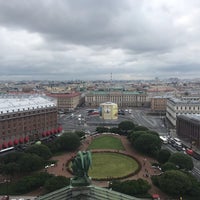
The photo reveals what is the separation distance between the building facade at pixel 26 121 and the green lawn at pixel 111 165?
99.1ft

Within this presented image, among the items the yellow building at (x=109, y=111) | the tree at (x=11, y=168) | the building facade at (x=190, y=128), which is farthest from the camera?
the yellow building at (x=109, y=111)

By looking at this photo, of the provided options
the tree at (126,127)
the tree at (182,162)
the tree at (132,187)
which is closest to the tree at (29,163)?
the tree at (132,187)

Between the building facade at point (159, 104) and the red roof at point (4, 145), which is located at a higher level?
the building facade at point (159, 104)

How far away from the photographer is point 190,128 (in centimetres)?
10456

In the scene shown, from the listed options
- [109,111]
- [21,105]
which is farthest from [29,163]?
[109,111]

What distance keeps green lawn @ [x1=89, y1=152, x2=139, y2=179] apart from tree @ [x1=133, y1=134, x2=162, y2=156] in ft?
17.6

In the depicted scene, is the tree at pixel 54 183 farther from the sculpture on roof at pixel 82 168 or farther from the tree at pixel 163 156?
the sculpture on roof at pixel 82 168

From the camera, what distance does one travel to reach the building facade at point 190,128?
98719 mm

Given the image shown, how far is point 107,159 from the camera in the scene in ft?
261

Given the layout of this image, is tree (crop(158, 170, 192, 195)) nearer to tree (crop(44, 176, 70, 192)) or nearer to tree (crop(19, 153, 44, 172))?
tree (crop(44, 176, 70, 192))

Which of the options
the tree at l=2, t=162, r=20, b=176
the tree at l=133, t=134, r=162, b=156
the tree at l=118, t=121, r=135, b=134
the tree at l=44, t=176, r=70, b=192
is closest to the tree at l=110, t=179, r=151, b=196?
the tree at l=44, t=176, r=70, b=192

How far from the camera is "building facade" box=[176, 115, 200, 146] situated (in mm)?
98719

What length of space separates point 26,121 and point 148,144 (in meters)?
46.2

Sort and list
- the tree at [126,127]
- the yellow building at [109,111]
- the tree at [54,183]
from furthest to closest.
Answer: the yellow building at [109,111]
the tree at [126,127]
the tree at [54,183]
